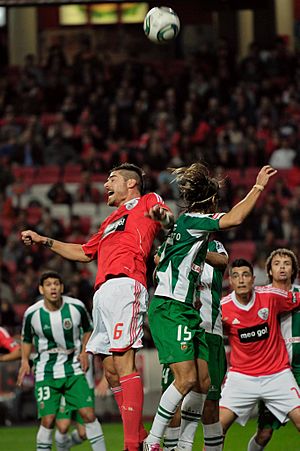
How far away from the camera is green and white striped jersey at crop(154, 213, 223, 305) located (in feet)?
23.8

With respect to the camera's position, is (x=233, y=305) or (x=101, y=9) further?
(x=101, y=9)

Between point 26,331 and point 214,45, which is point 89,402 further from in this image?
point 214,45

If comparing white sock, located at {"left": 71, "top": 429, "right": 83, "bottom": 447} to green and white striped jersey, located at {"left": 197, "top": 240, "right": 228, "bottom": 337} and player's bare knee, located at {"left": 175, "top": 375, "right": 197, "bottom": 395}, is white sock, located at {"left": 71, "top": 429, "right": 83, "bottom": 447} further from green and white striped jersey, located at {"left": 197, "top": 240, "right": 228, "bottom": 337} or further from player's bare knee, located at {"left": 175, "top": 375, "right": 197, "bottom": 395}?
player's bare knee, located at {"left": 175, "top": 375, "right": 197, "bottom": 395}

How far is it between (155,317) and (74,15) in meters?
23.8

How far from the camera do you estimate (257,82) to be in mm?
23562

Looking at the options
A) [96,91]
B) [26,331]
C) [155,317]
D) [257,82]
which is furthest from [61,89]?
[155,317]

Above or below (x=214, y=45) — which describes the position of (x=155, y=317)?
below

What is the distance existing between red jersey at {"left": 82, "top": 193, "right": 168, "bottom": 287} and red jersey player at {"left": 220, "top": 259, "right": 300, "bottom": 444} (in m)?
1.58

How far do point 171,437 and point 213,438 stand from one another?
0.47 m

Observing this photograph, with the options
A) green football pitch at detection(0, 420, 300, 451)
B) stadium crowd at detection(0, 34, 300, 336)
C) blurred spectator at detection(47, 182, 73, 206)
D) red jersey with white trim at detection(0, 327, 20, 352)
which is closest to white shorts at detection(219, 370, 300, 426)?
green football pitch at detection(0, 420, 300, 451)

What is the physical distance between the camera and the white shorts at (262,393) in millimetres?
8766

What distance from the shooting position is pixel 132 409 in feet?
23.6

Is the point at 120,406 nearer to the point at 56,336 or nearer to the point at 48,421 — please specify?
the point at 48,421

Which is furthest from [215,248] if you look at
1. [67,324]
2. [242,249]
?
[242,249]
